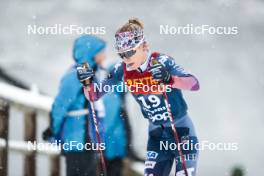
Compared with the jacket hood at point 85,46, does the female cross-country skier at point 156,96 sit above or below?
below

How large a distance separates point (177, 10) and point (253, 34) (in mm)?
482

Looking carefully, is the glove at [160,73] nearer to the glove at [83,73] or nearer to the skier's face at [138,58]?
the skier's face at [138,58]

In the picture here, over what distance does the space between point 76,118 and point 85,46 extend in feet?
1.44

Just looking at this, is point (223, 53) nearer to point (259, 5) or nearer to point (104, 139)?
point (259, 5)

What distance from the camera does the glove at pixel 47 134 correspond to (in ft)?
15.9

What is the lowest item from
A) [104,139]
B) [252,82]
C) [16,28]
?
[104,139]

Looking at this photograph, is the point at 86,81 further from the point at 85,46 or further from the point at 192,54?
the point at 192,54

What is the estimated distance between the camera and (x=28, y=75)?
4816 millimetres

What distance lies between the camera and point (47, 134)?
4.87 metres

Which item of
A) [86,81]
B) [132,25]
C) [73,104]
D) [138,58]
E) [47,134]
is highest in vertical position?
[132,25]

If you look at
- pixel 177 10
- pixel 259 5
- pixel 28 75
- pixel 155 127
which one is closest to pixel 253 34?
pixel 259 5

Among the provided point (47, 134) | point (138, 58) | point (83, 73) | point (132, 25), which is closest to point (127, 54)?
point (138, 58)

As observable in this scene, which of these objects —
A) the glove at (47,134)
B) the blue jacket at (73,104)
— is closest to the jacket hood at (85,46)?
the blue jacket at (73,104)

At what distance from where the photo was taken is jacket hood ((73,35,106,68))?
483 cm
